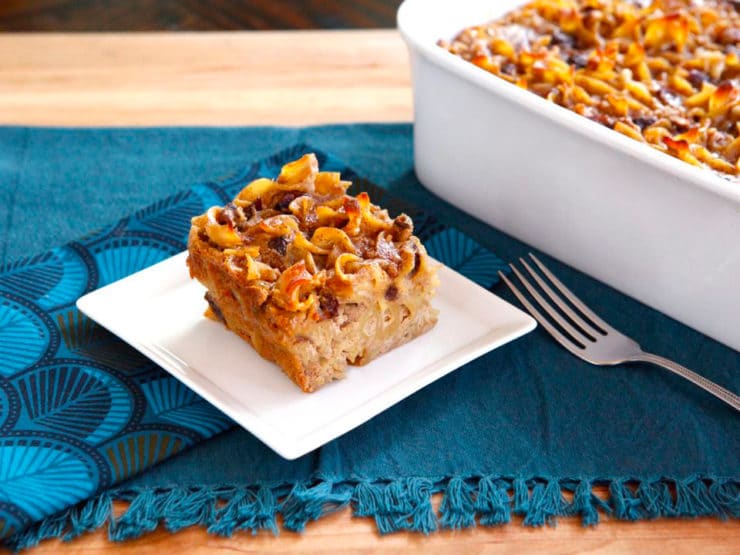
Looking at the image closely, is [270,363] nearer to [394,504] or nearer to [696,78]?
[394,504]

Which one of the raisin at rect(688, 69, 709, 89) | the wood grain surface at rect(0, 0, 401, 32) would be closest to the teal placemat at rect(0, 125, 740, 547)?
the raisin at rect(688, 69, 709, 89)

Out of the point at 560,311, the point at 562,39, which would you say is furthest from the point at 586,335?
the point at 562,39

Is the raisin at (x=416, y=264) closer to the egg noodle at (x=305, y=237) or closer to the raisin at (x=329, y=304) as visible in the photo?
the egg noodle at (x=305, y=237)

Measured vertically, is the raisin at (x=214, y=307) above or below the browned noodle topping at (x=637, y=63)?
below

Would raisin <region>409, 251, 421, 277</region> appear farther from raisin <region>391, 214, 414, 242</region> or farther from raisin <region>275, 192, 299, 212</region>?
raisin <region>275, 192, 299, 212</region>

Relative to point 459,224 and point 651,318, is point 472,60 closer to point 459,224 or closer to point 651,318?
point 459,224

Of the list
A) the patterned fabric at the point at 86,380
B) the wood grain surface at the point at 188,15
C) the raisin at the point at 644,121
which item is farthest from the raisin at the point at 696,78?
the wood grain surface at the point at 188,15
